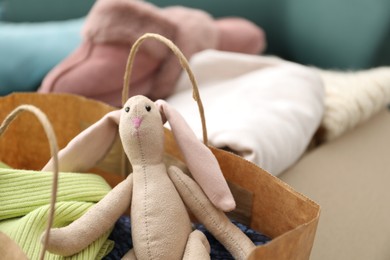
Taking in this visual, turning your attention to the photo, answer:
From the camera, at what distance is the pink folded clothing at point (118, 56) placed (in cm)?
91

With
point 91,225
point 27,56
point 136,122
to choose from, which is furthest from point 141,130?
point 27,56

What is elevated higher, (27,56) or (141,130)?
(141,130)

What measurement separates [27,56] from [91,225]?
0.59 m

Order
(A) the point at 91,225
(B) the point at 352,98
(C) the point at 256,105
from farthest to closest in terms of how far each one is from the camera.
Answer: (B) the point at 352,98 → (C) the point at 256,105 → (A) the point at 91,225

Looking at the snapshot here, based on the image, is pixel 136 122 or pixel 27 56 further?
pixel 27 56

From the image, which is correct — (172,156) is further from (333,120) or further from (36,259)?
(333,120)

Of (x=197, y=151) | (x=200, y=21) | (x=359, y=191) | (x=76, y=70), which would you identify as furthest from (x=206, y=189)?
(x=200, y=21)

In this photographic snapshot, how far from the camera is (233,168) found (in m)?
0.64

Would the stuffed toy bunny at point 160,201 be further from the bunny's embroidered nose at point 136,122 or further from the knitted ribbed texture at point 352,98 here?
the knitted ribbed texture at point 352,98

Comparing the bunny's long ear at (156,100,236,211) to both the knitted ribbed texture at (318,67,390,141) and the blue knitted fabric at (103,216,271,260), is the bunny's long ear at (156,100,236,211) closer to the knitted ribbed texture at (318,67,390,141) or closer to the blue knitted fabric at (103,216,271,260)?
the blue knitted fabric at (103,216,271,260)

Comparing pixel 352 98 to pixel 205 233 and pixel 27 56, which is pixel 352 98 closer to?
pixel 205 233

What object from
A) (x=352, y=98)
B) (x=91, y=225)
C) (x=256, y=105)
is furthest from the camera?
(x=352, y=98)

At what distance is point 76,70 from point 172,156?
31 cm

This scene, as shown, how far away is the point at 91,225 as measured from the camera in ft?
1.84
